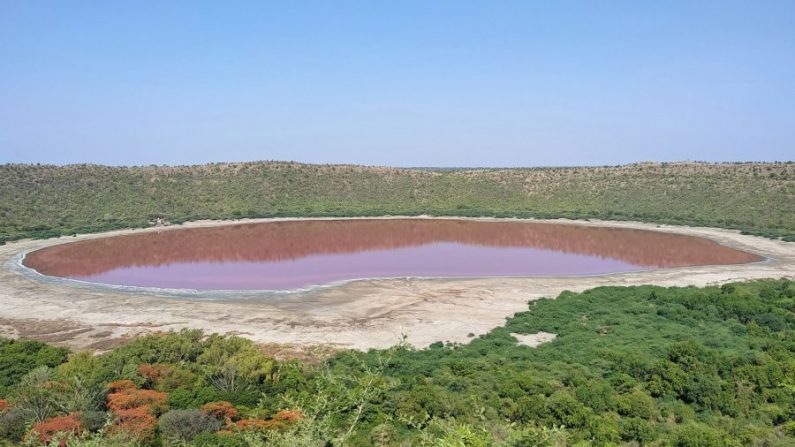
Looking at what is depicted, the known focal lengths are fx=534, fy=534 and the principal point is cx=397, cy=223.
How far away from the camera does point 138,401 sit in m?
12.8

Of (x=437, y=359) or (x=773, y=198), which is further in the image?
(x=773, y=198)

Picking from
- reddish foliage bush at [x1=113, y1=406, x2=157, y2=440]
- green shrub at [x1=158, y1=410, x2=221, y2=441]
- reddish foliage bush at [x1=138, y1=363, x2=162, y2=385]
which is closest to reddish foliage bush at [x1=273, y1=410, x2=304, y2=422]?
green shrub at [x1=158, y1=410, x2=221, y2=441]

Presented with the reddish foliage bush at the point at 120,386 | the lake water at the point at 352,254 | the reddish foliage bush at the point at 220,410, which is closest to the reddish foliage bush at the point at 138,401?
the reddish foliage bush at the point at 120,386

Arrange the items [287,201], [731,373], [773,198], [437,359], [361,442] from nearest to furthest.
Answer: [361,442], [731,373], [437,359], [773,198], [287,201]

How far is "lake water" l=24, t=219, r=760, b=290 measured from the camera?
34125mm

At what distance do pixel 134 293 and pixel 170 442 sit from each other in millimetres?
19963

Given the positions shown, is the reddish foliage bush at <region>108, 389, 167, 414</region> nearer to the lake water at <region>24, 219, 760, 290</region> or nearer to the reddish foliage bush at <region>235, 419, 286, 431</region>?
the reddish foliage bush at <region>235, 419, 286, 431</region>

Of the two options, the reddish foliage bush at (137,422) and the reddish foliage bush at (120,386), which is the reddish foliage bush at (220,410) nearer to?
the reddish foliage bush at (137,422)

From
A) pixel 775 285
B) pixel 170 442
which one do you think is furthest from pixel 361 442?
pixel 775 285

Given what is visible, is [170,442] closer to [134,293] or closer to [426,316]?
[426,316]

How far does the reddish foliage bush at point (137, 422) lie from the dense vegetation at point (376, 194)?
46767 mm

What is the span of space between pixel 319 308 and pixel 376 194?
54172mm

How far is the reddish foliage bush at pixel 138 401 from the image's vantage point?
12.5 metres

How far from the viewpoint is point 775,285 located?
27.2 meters
